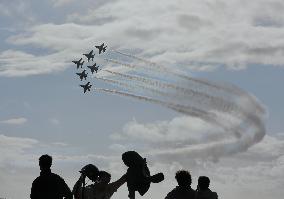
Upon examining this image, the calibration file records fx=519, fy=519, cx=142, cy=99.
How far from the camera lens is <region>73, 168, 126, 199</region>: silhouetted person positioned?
1152 cm

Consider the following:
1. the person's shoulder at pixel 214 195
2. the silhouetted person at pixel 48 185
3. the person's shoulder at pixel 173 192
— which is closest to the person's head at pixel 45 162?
the silhouetted person at pixel 48 185

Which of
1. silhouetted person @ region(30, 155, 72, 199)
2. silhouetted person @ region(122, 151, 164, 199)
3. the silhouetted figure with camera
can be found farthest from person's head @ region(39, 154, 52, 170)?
silhouetted person @ region(122, 151, 164, 199)

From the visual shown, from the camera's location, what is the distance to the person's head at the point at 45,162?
36.2 ft

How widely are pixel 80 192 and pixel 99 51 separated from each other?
362ft

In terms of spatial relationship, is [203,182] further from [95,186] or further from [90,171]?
[90,171]

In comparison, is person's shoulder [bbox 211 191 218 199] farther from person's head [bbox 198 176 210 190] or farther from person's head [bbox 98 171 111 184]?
person's head [bbox 98 171 111 184]

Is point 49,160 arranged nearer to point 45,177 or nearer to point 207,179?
point 45,177

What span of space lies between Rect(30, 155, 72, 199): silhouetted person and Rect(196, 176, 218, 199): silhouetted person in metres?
3.83

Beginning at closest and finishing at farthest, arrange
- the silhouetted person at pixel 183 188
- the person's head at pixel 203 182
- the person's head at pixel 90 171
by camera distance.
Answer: the person's head at pixel 90 171
the silhouetted person at pixel 183 188
the person's head at pixel 203 182

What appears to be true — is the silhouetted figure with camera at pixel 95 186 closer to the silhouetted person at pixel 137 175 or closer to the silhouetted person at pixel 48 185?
the silhouetted person at pixel 48 185

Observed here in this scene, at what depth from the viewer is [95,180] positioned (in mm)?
12008

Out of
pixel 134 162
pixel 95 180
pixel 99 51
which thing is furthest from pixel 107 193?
pixel 99 51

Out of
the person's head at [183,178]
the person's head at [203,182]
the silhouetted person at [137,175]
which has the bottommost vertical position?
the silhouetted person at [137,175]

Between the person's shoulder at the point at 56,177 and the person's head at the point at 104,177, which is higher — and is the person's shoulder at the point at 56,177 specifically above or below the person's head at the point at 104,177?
below
